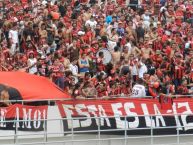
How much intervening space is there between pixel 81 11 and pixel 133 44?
3048mm

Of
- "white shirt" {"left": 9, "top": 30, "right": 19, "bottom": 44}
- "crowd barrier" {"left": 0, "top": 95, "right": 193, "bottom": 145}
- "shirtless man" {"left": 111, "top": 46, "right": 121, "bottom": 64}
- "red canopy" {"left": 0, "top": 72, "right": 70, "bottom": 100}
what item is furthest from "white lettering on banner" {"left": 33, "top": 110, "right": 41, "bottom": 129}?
"white shirt" {"left": 9, "top": 30, "right": 19, "bottom": 44}

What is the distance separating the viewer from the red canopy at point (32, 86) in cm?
1884

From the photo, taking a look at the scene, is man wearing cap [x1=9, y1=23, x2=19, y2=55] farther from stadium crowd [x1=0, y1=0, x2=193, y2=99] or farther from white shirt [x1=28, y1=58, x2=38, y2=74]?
white shirt [x1=28, y1=58, x2=38, y2=74]

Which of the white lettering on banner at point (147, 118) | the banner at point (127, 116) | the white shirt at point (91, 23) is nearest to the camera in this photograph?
the banner at point (127, 116)

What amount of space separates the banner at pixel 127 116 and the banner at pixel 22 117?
25.9 inches

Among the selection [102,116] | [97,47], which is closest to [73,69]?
[97,47]

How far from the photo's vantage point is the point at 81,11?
28.0m

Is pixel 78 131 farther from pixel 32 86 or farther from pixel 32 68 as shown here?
pixel 32 68

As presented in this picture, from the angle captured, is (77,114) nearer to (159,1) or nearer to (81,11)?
(81,11)

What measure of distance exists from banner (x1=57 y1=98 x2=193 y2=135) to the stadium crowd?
1.17 meters

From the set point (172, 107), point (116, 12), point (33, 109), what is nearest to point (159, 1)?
point (116, 12)

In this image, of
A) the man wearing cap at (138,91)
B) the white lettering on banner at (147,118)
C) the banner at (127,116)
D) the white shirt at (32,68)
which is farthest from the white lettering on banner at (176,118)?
the white shirt at (32,68)

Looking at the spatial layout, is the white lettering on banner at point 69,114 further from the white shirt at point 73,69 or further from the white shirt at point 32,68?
the white shirt at point 32,68

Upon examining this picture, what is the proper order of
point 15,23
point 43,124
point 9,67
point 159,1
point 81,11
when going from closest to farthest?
point 43,124 → point 9,67 → point 15,23 → point 81,11 → point 159,1
